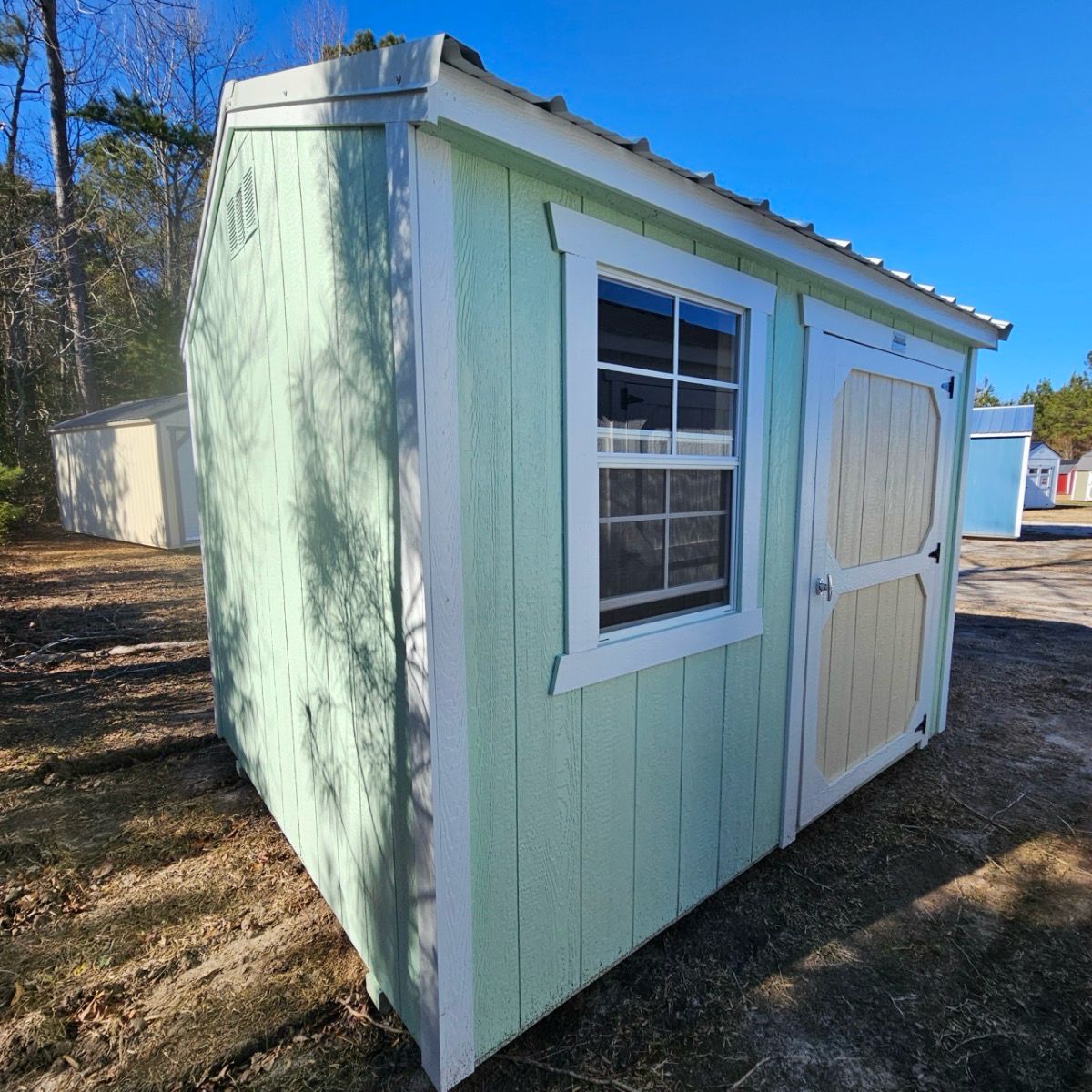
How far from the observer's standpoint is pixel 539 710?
168 centimetres

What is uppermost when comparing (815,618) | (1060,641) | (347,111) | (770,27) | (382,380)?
(770,27)

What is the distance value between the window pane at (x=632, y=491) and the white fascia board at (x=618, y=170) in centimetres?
78

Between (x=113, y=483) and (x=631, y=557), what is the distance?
12.9m

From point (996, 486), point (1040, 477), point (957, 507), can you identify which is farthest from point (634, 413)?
point (1040, 477)

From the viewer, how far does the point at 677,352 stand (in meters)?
1.97

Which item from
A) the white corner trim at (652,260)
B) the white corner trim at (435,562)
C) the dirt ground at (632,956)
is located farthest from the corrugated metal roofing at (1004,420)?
the white corner trim at (435,562)

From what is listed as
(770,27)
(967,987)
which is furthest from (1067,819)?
(770,27)

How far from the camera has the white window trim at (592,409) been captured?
5.42 feet

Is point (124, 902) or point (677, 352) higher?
point (677, 352)

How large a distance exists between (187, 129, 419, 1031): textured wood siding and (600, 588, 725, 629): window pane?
70cm

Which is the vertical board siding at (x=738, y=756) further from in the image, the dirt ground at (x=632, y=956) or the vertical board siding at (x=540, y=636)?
the vertical board siding at (x=540, y=636)

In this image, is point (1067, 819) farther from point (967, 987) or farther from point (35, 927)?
point (35, 927)

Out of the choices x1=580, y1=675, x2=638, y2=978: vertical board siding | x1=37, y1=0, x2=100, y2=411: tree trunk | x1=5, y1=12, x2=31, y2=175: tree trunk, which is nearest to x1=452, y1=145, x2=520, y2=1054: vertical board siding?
x1=580, y1=675, x2=638, y2=978: vertical board siding

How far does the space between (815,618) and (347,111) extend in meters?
2.50
